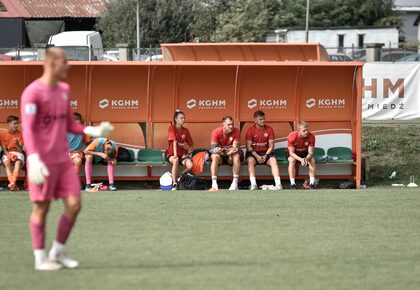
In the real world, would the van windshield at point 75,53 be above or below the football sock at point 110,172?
above

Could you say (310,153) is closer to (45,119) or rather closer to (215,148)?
(215,148)

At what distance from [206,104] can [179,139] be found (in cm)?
135

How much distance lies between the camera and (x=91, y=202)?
14750 millimetres

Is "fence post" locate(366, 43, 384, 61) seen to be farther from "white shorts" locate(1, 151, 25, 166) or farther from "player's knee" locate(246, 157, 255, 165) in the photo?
"white shorts" locate(1, 151, 25, 166)

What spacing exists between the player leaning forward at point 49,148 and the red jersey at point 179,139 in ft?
28.6

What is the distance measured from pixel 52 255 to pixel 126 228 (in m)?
2.72

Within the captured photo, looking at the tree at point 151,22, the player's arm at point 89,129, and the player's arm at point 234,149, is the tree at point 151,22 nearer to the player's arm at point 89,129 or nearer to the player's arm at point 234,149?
the player's arm at point 234,149

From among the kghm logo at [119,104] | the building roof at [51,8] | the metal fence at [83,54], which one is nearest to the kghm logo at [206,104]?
the kghm logo at [119,104]

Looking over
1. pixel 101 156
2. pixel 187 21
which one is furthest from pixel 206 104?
pixel 187 21

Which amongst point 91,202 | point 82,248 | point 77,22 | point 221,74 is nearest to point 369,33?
point 77,22

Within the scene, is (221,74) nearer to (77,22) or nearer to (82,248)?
(82,248)

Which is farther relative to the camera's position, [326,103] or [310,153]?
[326,103]

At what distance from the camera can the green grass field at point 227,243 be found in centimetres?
876

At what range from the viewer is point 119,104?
18.9 metres
